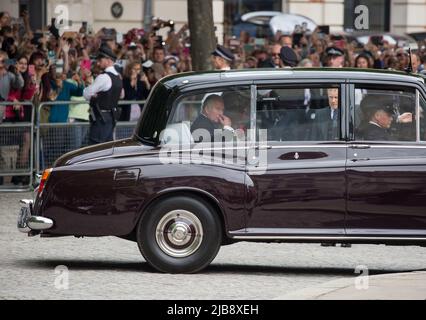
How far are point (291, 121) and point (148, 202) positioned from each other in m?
1.43

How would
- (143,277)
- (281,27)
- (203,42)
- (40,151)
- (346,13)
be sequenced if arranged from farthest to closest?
(346,13)
(281,27)
(203,42)
(40,151)
(143,277)

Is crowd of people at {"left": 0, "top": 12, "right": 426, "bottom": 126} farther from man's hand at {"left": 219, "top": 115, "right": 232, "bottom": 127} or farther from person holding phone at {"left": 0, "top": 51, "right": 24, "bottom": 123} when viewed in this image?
man's hand at {"left": 219, "top": 115, "right": 232, "bottom": 127}

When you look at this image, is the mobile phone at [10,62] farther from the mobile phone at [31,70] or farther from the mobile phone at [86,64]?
the mobile phone at [86,64]

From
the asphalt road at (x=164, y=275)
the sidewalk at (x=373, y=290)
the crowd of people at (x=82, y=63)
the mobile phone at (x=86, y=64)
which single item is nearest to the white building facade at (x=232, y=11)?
the crowd of people at (x=82, y=63)

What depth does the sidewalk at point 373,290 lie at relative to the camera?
30.6 feet

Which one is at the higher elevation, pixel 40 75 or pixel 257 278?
pixel 40 75

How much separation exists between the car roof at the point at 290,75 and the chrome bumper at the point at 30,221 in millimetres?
1622

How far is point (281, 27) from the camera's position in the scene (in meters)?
35.8

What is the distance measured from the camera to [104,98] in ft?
59.6

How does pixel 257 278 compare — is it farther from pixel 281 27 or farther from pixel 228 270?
pixel 281 27

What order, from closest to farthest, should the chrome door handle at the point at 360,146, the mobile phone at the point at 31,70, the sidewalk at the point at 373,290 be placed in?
the sidewalk at the point at 373,290 → the chrome door handle at the point at 360,146 → the mobile phone at the point at 31,70

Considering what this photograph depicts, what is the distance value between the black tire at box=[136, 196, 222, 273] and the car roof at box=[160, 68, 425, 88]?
1.10m

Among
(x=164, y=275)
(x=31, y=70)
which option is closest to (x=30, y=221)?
(x=164, y=275)
